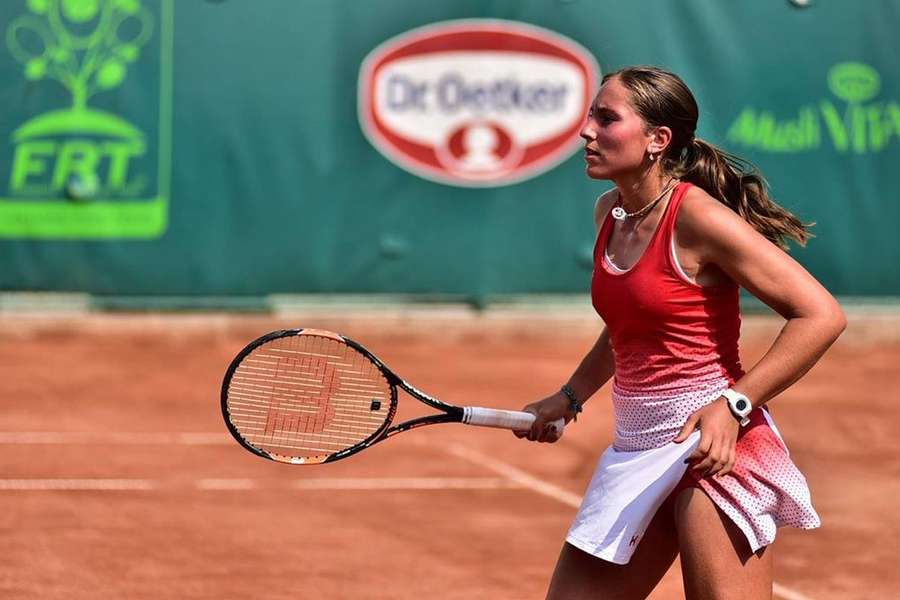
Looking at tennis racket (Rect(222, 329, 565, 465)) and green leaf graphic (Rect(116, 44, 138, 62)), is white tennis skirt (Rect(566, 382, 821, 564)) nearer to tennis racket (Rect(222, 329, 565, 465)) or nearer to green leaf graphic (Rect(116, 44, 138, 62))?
tennis racket (Rect(222, 329, 565, 465))

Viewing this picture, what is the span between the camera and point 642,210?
362 centimetres

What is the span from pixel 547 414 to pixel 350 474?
12.2 feet

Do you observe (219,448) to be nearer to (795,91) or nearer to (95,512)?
(95,512)

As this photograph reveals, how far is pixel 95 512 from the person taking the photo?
6.67 m

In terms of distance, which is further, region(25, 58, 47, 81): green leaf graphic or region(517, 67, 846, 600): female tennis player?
region(25, 58, 47, 81): green leaf graphic

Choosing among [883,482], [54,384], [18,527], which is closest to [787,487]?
[18,527]

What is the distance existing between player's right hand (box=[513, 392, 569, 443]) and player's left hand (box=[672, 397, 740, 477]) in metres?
0.61

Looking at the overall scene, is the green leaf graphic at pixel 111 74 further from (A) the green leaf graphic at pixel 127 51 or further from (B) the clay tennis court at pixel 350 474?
(B) the clay tennis court at pixel 350 474

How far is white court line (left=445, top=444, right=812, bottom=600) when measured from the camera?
7199 mm

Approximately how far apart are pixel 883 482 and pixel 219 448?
3.14m

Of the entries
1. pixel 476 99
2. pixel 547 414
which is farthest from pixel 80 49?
pixel 547 414

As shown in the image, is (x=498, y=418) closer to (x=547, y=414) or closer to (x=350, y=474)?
(x=547, y=414)

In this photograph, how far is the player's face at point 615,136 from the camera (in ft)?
11.7

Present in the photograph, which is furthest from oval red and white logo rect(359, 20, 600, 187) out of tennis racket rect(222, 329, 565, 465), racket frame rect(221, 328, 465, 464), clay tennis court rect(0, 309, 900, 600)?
racket frame rect(221, 328, 465, 464)
